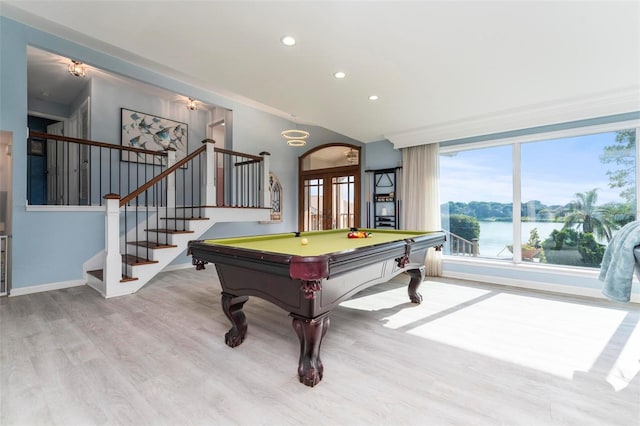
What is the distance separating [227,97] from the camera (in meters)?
5.75

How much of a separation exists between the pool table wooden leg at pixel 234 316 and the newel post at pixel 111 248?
2.11m

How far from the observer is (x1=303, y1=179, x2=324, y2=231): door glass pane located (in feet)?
22.9

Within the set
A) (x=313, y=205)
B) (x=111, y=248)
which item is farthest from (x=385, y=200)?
(x=111, y=248)

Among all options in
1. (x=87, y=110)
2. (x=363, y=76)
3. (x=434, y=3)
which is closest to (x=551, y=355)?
(x=434, y=3)

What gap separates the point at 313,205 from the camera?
7121 millimetres

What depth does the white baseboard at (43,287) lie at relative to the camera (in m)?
3.46

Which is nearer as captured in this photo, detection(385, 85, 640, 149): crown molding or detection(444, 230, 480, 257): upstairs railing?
detection(385, 85, 640, 149): crown molding

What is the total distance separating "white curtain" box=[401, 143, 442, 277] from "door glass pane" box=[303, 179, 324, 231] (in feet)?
7.44

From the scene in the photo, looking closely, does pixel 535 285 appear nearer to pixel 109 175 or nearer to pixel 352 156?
pixel 352 156

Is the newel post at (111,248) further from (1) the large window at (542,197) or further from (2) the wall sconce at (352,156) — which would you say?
(1) the large window at (542,197)

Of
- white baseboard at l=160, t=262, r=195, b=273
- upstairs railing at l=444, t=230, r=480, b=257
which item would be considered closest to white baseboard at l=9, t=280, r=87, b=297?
white baseboard at l=160, t=262, r=195, b=273

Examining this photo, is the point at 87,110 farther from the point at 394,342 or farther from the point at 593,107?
the point at 593,107

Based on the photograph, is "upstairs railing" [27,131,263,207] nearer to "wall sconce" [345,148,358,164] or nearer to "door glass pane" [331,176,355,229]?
"door glass pane" [331,176,355,229]

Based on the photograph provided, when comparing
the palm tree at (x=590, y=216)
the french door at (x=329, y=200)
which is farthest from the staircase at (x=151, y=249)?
the palm tree at (x=590, y=216)
